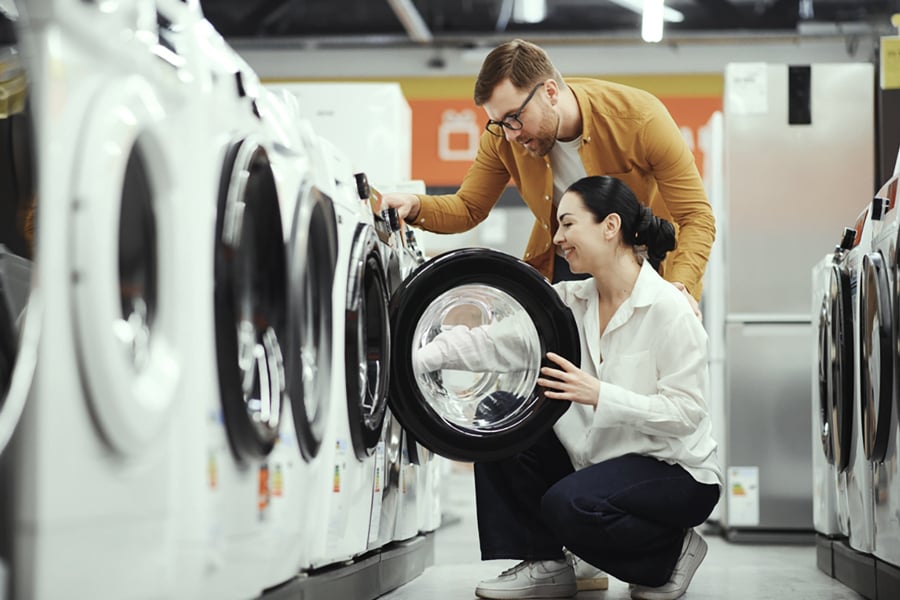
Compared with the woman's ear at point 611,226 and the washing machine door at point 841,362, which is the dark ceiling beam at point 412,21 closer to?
the washing machine door at point 841,362

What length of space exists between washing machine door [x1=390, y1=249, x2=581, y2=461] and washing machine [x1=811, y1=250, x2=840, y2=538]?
118 centimetres

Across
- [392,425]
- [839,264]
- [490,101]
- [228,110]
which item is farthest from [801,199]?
[228,110]

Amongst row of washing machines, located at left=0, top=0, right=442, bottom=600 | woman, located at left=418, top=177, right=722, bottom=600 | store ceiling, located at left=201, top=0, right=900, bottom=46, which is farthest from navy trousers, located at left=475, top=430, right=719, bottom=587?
store ceiling, located at left=201, top=0, right=900, bottom=46

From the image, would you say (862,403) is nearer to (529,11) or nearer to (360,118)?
(360,118)

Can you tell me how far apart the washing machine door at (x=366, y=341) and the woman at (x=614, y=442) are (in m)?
0.21

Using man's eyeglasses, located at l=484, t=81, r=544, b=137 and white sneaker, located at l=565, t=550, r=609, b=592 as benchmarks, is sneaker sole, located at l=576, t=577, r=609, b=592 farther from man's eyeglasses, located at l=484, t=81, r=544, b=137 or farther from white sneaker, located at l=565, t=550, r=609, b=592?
man's eyeglasses, located at l=484, t=81, r=544, b=137

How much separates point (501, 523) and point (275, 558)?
1.02m

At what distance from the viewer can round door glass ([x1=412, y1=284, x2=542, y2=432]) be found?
271 cm

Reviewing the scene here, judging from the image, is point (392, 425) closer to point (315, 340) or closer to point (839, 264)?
point (315, 340)

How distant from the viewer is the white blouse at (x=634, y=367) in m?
2.53

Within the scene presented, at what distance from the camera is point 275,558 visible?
1.84 metres

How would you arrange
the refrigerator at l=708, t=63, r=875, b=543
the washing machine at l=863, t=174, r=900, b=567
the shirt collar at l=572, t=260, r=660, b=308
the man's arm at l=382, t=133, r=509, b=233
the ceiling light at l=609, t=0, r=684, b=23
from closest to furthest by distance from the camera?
the washing machine at l=863, t=174, r=900, b=567 → the shirt collar at l=572, t=260, r=660, b=308 → the man's arm at l=382, t=133, r=509, b=233 → the refrigerator at l=708, t=63, r=875, b=543 → the ceiling light at l=609, t=0, r=684, b=23

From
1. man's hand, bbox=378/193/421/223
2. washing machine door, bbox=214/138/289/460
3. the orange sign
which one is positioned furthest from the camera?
the orange sign

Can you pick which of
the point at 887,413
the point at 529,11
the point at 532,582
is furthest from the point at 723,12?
the point at 532,582
